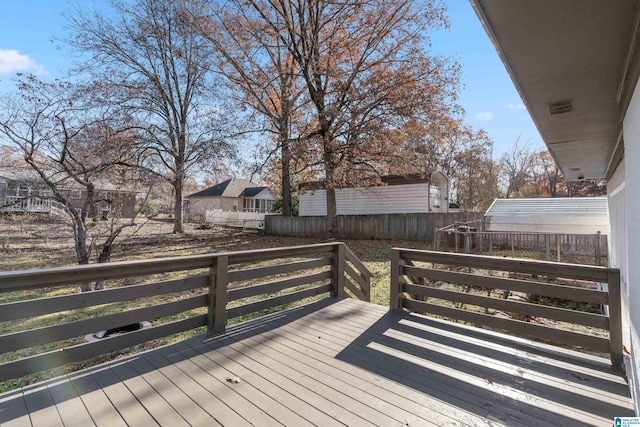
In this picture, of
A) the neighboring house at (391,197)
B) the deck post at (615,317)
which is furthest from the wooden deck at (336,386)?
the neighboring house at (391,197)

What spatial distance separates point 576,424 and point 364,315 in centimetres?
231

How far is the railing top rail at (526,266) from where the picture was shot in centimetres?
275

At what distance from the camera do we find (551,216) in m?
11.2

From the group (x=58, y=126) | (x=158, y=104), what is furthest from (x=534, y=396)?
(x=158, y=104)

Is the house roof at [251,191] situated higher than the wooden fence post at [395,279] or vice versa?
the house roof at [251,191]

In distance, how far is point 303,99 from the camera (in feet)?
51.3

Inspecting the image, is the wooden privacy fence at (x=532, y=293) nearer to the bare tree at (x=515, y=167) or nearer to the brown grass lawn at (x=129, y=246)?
the brown grass lawn at (x=129, y=246)

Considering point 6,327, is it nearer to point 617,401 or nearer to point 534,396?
point 534,396

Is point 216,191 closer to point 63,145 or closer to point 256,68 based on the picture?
point 256,68

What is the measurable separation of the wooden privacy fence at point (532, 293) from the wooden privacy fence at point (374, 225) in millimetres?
10546

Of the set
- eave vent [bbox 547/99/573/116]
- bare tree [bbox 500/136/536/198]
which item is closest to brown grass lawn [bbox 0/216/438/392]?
eave vent [bbox 547/99/573/116]

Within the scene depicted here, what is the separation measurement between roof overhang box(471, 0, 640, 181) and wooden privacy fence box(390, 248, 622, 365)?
A: 160 cm

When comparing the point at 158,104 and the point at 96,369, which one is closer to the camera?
the point at 96,369

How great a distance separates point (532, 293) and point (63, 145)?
383 inches
